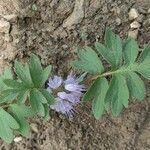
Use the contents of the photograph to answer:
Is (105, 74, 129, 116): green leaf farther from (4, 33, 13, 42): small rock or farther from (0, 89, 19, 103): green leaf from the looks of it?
(4, 33, 13, 42): small rock

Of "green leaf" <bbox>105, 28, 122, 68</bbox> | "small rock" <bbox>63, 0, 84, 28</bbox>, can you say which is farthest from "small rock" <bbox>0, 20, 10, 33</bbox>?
"green leaf" <bbox>105, 28, 122, 68</bbox>

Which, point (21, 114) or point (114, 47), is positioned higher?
point (114, 47)

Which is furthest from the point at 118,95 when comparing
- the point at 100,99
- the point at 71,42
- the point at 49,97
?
the point at 71,42

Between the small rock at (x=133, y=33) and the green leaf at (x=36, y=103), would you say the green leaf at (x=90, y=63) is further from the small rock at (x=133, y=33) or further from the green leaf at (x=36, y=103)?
the small rock at (x=133, y=33)

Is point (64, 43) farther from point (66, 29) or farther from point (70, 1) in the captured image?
point (70, 1)

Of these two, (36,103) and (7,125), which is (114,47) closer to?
(36,103)

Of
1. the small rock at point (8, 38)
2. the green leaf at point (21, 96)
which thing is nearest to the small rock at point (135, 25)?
the small rock at point (8, 38)

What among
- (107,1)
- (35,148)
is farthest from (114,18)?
(35,148)
